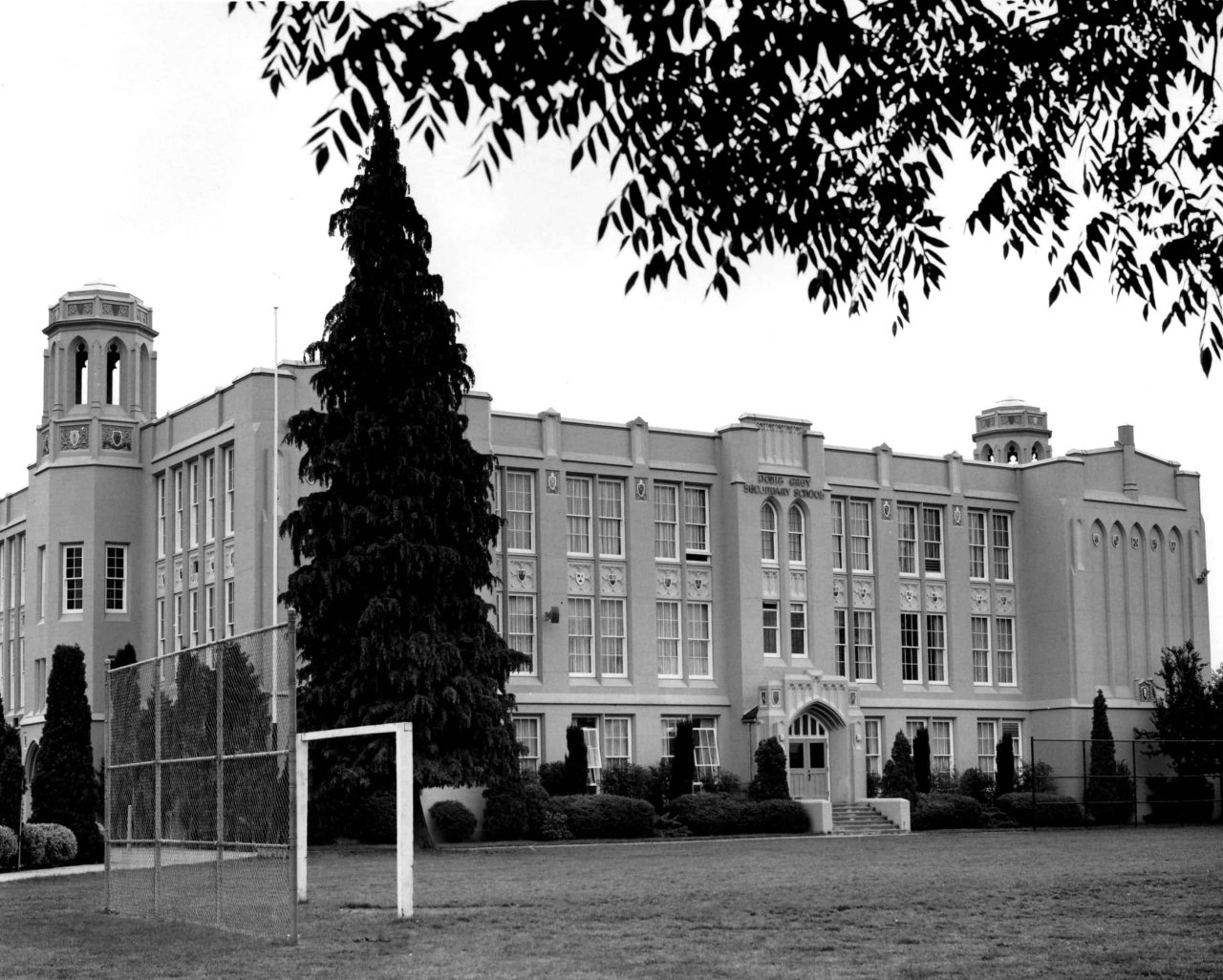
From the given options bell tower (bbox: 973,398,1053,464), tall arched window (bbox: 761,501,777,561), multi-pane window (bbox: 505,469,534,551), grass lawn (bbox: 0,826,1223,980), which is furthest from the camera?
bell tower (bbox: 973,398,1053,464)

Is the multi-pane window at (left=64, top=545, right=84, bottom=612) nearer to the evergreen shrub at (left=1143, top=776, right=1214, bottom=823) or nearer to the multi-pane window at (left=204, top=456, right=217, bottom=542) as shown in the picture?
the multi-pane window at (left=204, top=456, right=217, bottom=542)

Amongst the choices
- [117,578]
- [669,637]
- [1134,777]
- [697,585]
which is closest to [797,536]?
[697,585]

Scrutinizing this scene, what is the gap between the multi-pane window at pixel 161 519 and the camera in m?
57.3

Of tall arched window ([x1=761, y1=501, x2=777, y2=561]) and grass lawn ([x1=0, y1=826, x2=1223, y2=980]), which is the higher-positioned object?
tall arched window ([x1=761, y1=501, x2=777, y2=561])

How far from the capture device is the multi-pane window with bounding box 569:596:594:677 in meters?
55.4

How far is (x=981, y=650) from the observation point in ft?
210

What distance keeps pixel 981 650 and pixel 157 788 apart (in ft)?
153

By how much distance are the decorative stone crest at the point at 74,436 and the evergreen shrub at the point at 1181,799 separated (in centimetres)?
3771

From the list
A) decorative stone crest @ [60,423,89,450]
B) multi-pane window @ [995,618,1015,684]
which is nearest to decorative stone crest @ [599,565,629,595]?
multi-pane window @ [995,618,1015,684]

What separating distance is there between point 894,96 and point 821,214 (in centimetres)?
108

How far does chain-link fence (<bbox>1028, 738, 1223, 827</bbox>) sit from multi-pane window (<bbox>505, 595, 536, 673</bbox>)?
17805 mm

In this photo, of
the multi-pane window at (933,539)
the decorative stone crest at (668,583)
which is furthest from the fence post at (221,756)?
the multi-pane window at (933,539)

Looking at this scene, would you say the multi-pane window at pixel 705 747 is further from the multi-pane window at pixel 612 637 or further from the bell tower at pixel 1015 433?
the bell tower at pixel 1015 433

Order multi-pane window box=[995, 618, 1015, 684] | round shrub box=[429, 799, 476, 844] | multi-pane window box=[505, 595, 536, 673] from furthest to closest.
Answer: multi-pane window box=[995, 618, 1015, 684], multi-pane window box=[505, 595, 536, 673], round shrub box=[429, 799, 476, 844]
